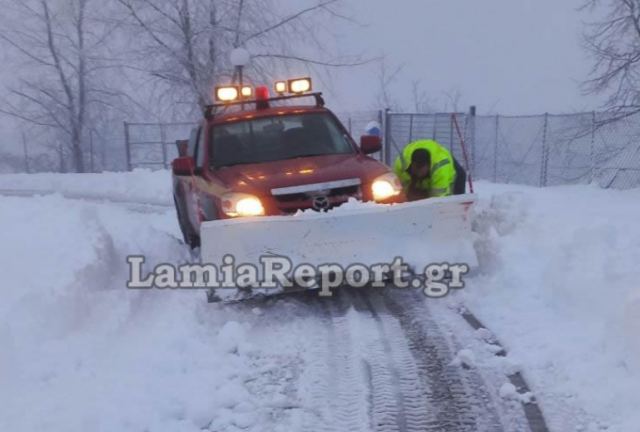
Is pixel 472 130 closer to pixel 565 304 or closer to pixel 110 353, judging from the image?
pixel 565 304

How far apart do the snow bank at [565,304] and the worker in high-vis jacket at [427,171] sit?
652 mm

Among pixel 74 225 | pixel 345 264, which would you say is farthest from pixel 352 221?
pixel 74 225

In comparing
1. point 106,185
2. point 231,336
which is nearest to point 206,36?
point 106,185

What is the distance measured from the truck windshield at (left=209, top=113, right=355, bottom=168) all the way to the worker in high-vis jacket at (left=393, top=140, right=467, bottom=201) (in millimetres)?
652

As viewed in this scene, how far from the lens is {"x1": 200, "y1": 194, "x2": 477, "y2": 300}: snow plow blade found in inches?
241

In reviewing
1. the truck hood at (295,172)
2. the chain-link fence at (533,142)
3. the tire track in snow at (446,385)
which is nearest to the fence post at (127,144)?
the chain-link fence at (533,142)

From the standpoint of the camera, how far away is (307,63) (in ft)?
61.5

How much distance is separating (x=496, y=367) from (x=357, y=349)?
0.98m

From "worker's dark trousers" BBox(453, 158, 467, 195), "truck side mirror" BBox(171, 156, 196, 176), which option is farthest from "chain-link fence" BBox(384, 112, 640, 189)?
"truck side mirror" BBox(171, 156, 196, 176)

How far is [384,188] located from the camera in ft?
22.0

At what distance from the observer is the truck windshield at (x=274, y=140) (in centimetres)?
749

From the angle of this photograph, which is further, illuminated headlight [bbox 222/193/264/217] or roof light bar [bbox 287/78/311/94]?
roof light bar [bbox 287/78/311/94]

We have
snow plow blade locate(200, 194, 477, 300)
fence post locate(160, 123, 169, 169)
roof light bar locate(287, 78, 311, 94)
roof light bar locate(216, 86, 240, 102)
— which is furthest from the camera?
fence post locate(160, 123, 169, 169)

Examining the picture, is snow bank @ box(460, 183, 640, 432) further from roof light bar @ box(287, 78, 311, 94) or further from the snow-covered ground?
roof light bar @ box(287, 78, 311, 94)
